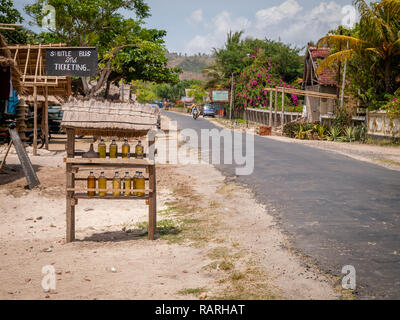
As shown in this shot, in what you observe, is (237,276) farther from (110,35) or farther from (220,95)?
(220,95)

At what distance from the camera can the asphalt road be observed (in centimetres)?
527

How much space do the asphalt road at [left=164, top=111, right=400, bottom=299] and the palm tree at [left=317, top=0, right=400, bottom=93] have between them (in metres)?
12.6

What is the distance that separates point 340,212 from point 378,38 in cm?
2010

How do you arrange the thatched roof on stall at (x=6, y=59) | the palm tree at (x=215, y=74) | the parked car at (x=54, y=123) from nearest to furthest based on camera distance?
the thatched roof on stall at (x=6, y=59), the parked car at (x=54, y=123), the palm tree at (x=215, y=74)

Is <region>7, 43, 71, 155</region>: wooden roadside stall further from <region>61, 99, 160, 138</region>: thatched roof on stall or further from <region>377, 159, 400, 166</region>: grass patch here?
<region>377, 159, 400, 166</region>: grass patch

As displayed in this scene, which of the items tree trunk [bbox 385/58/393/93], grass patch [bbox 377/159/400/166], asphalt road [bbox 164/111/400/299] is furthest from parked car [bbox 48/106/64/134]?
tree trunk [bbox 385/58/393/93]

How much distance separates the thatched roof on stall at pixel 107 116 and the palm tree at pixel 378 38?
21.5 m

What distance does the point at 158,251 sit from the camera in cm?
642

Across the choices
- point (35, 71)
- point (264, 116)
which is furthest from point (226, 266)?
point (264, 116)

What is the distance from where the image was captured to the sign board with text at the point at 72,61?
13.9 metres

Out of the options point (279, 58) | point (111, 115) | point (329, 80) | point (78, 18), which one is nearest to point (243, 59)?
point (279, 58)

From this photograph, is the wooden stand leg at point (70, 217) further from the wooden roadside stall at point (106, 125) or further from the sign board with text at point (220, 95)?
the sign board with text at point (220, 95)

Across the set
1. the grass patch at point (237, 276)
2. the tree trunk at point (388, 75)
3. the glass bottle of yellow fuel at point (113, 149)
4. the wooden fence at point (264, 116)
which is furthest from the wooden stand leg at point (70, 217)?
the wooden fence at point (264, 116)
